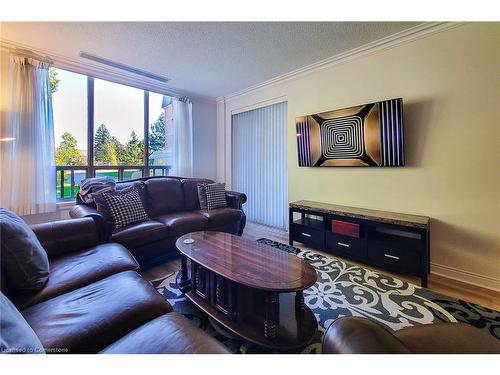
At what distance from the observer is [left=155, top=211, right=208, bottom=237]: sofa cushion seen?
8.35ft

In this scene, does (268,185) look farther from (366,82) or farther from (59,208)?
(59,208)

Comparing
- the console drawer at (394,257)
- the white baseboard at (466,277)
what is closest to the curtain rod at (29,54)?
the console drawer at (394,257)

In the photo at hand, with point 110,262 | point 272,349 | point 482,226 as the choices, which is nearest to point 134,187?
point 110,262

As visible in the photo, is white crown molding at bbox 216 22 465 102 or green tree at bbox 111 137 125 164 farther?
green tree at bbox 111 137 125 164

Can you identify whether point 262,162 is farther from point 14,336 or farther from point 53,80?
point 14,336

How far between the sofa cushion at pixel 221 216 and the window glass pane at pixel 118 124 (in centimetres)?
173

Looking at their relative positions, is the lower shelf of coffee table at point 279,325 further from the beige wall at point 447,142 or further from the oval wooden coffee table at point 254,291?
the beige wall at point 447,142

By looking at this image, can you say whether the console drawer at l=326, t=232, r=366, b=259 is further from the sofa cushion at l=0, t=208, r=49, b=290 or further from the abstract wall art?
the sofa cushion at l=0, t=208, r=49, b=290

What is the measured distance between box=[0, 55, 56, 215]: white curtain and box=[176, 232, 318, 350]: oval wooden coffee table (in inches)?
86.8

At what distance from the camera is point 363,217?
233cm

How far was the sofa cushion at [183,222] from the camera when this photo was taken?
2.54 m

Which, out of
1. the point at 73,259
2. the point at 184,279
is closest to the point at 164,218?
the point at 184,279

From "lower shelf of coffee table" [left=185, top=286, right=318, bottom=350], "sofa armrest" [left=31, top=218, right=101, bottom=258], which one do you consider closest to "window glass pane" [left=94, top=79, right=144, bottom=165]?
"sofa armrest" [left=31, top=218, right=101, bottom=258]
